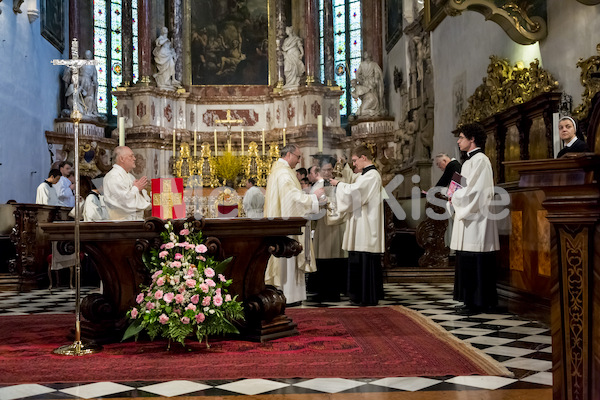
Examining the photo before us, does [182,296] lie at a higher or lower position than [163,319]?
higher

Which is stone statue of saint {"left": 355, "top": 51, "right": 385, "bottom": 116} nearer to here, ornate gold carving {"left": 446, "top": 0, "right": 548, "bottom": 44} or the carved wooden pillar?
ornate gold carving {"left": 446, "top": 0, "right": 548, "bottom": 44}

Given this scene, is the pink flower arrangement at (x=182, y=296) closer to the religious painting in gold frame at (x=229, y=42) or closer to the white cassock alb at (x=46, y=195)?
the white cassock alb at (x=46, y=195)

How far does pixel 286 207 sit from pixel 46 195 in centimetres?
544

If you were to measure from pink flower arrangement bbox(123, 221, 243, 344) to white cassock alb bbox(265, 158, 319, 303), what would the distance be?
148cm

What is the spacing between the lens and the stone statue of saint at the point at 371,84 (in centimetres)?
1836

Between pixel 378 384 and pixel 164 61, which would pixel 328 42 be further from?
pixel 378 384

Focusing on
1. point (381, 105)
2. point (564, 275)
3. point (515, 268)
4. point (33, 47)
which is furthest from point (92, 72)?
point (564, 275)

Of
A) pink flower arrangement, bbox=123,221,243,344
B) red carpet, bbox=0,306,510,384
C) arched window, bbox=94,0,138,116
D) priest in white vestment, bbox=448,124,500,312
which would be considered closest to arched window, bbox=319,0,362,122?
arched window, bbox=94,0,138,116

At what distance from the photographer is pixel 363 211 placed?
293 inches

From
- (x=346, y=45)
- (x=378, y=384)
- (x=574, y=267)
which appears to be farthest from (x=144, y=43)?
(x=574, y=267)

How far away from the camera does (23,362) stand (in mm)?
4559

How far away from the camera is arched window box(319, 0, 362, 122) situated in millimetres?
19891

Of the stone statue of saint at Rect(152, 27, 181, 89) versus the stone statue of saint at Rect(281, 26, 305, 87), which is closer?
the stone statue of saint at Rect(152, 27, 181, 89)

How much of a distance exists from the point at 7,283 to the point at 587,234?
888 centimetres
